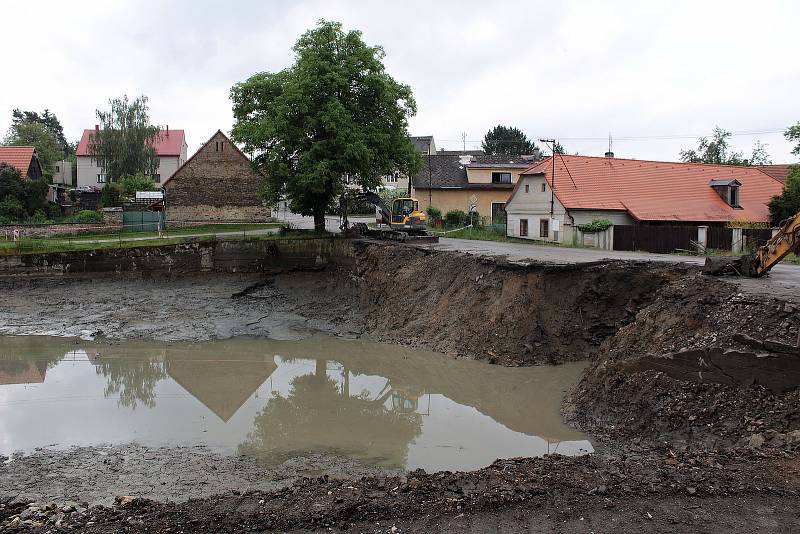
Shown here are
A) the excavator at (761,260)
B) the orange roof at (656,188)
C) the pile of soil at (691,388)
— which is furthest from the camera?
the orange roof at (656,188)

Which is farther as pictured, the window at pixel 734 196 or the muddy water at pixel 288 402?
the window at pixel 734 196

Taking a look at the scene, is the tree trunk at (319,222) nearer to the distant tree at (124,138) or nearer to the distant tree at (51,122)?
the distant tree at (124,138)

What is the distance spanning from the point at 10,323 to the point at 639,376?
2315cm

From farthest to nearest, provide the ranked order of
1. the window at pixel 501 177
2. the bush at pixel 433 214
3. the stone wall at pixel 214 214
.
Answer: the window at pixel 501 177 → the bush at pixel 433 214 → the stone wall at pixel 214 214

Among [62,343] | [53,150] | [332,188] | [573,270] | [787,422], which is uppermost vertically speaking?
[53,150]

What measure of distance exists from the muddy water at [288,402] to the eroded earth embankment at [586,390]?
119cm

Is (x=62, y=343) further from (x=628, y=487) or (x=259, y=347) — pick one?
(x=628, y=487)

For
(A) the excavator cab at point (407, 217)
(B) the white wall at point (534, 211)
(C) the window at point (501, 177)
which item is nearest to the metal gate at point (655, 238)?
(B) the white wall at point (534, 211)

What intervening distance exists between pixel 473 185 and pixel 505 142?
40.9m

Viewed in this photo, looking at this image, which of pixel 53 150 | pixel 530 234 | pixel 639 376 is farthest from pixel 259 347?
pixel 53 150

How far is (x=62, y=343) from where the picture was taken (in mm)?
20266

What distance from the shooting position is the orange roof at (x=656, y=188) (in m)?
32.8

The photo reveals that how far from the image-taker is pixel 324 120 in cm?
2534

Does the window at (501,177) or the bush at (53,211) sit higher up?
the window at (501,177)
